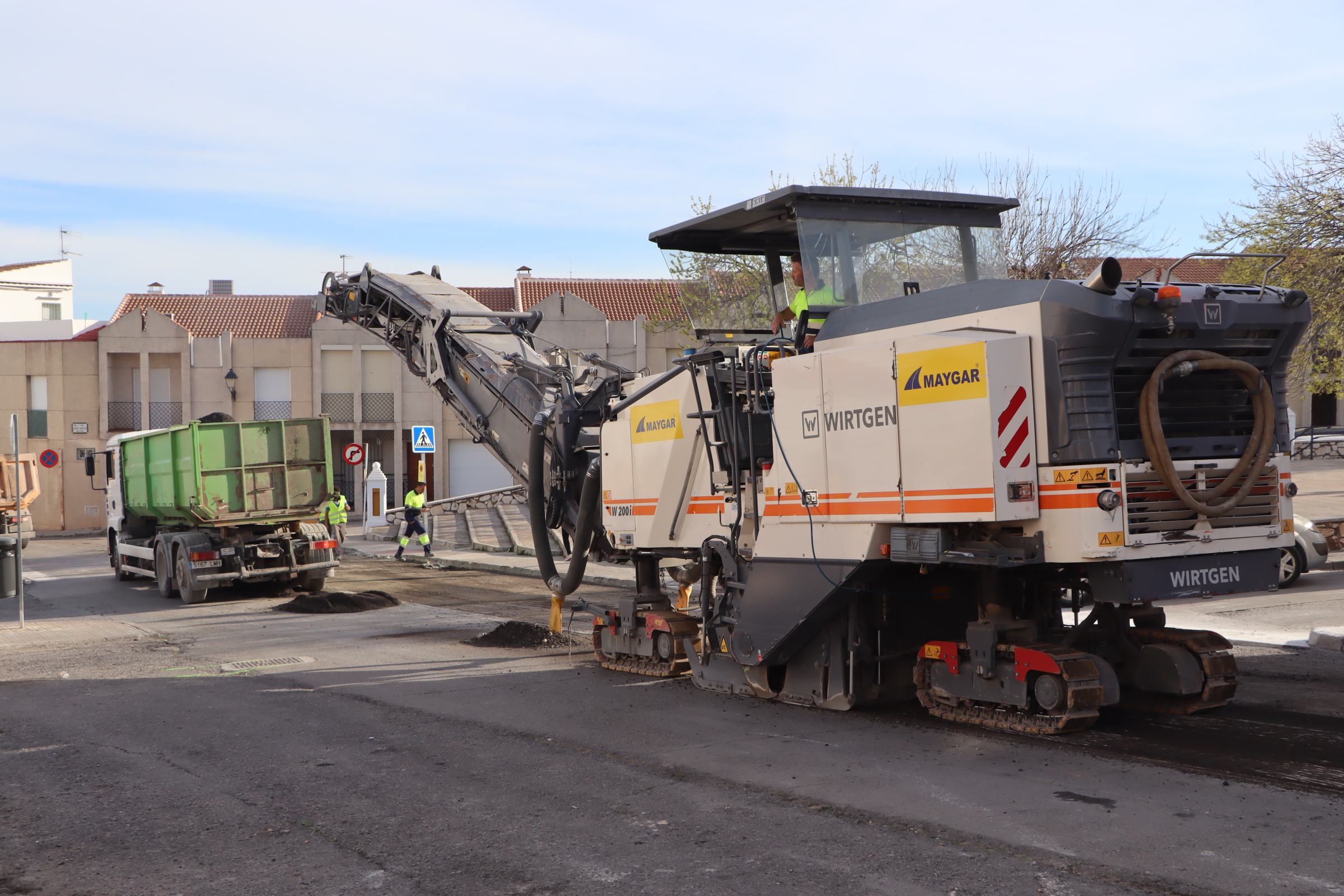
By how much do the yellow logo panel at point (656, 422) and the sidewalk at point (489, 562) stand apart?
4729 mm

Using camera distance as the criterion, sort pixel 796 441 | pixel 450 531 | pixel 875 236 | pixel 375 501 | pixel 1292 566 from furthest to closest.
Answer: pixel 375 501 < pixel 450 531 < pixel 1292 566 < pixel 875 236 < pixel 796 441

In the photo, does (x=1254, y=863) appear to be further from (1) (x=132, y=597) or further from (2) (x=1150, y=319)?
(1) (x=132, y=597)

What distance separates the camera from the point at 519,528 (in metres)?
27.4

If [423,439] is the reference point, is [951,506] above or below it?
below

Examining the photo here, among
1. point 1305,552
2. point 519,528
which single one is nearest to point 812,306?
point 1305,552

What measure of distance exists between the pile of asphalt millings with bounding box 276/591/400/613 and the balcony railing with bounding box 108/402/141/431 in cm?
3145

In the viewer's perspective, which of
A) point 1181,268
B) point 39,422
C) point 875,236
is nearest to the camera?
point 875,236

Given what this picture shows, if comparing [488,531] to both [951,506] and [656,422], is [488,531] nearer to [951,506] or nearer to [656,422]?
[656,422]

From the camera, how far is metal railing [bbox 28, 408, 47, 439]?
4375 cm

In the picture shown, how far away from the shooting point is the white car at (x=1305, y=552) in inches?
589

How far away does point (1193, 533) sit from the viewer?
684cm

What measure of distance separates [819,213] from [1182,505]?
3.43m

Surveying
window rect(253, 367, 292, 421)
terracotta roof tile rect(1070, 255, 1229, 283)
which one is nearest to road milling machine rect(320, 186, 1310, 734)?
terracotta roof tile rect(1070, 255, 1229, 283)

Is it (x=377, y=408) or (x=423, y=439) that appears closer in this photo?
(x=423, y=439)
